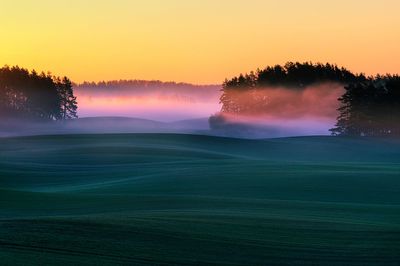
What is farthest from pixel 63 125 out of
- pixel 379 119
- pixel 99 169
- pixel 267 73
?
pixel 99 169

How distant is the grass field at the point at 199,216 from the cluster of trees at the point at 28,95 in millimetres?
63482

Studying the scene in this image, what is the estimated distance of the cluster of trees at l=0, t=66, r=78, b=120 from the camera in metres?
97.2

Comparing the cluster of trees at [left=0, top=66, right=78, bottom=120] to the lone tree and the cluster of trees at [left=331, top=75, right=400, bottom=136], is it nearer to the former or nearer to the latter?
the lone tree

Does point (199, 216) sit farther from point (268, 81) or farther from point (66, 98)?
point (66, 98)

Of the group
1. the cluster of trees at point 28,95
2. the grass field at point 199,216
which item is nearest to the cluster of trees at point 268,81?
the cluster of trees at point 28,95

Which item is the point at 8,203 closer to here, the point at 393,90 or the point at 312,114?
the point at 393,90

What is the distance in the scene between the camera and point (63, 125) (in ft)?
305

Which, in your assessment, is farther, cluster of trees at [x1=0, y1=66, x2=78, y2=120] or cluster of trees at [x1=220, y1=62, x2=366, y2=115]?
cluster of trees at [x1=0, y1=66, x2=78, y2=120]

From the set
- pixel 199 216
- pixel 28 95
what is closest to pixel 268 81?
pixel 28 95

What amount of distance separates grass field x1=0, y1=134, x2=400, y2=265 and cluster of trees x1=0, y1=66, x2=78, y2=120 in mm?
63482

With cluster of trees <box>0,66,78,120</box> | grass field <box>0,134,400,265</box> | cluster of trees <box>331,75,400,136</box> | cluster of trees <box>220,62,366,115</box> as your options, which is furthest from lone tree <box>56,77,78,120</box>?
grass field <box>0,134,400,265</box>

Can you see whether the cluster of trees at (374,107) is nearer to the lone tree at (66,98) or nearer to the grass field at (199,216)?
the grass field at (199,216)

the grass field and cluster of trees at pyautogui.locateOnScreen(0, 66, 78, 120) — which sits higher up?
cluster of trees at pyautogui.locateOnScreen(0, 66, 78, 120)

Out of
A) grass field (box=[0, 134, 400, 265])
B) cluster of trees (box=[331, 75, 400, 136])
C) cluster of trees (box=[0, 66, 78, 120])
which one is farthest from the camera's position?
cluster of trees (box=[0, 66, 78, 120])
